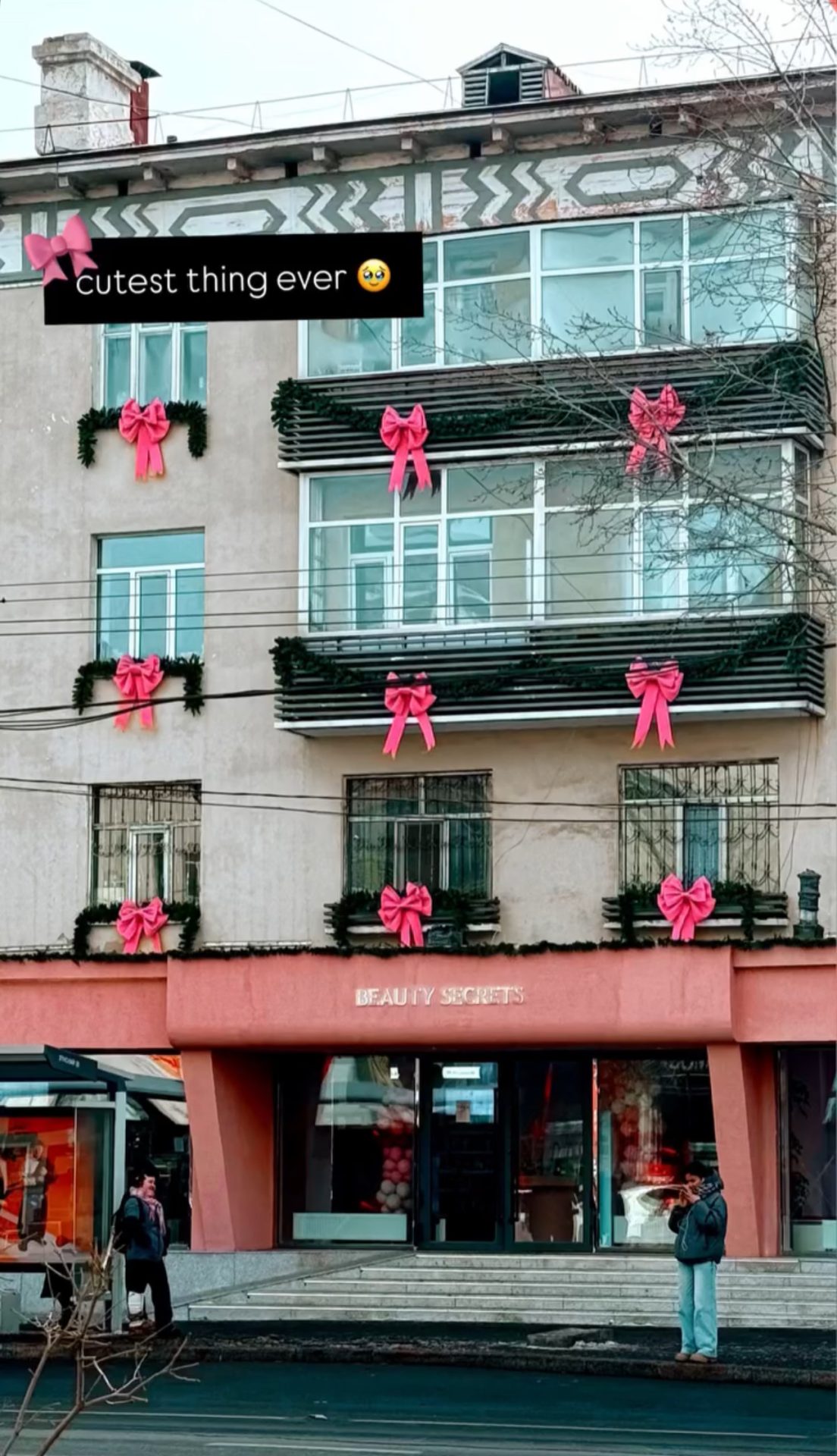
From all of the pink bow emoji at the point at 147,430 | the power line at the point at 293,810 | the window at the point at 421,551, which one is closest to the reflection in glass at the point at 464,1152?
the power line at the point at 293,810

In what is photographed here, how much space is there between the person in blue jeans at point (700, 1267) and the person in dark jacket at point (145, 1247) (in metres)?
5.61

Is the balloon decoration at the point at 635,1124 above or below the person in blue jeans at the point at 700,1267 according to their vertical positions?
above

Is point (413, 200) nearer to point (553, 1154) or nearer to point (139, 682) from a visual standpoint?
point (139, 682)

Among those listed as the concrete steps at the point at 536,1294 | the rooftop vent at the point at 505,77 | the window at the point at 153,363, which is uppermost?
the rooftop vent at the point at 505,77

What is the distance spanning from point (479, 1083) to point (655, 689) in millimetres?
6046

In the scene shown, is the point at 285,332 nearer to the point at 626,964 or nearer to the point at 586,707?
the point at 586,707

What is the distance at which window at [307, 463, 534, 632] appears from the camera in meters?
31.6

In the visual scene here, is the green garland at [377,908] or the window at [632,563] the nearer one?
the window at [632,563]

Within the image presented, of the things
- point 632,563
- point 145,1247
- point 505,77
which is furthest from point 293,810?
point 505,77

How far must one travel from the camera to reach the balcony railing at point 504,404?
29391 mm

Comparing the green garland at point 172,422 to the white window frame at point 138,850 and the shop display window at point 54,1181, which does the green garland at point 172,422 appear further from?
the shop display window at point 54,1181

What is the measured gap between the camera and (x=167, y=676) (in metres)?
33.2

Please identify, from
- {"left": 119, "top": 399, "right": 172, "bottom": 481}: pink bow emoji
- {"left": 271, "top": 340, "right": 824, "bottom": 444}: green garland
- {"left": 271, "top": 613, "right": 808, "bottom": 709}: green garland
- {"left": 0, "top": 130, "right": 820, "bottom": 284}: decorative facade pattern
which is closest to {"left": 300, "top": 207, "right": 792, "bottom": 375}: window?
{"left": 0, "top": 130, "right": 820, "bottom": 284}: decorative facade pattern

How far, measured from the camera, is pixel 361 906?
32.1 meters
